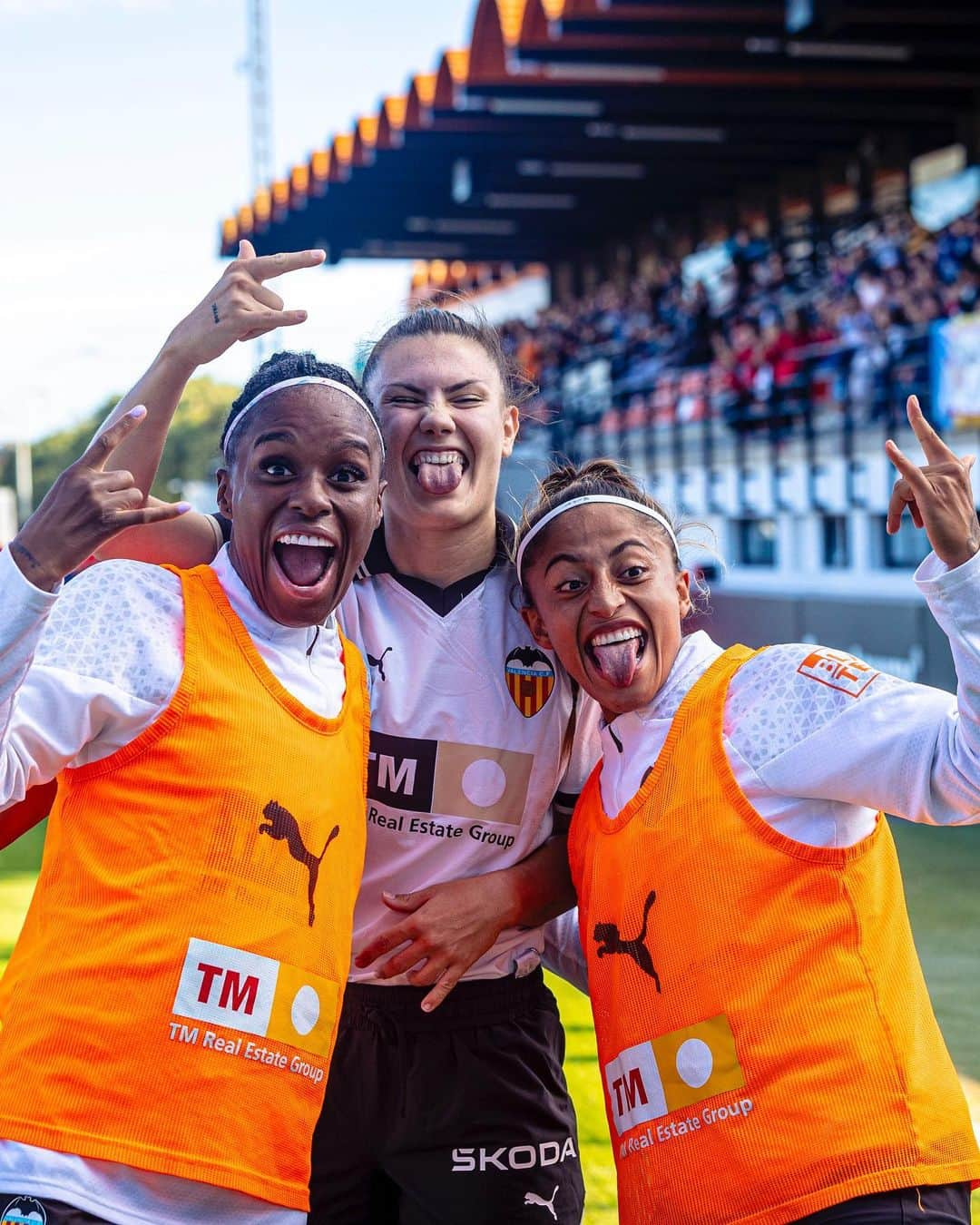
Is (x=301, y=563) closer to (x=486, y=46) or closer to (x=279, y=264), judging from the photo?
(x=279, y=264)

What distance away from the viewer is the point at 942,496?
212 centimetres

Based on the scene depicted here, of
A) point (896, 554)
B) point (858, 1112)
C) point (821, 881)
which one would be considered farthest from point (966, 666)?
point (896, 554)

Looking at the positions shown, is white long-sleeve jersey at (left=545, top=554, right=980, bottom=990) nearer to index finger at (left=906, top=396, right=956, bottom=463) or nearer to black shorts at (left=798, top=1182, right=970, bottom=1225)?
index finger at (left=906, top=396, right=956, bottom=463)

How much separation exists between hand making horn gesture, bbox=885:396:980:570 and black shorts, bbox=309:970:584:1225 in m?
1.24

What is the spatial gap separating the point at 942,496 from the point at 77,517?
123 cm

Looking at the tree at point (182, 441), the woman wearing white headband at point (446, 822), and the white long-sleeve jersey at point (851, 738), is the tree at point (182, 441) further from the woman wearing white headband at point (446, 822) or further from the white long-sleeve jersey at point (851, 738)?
the white long-sleeve jersey at point (851, 738)

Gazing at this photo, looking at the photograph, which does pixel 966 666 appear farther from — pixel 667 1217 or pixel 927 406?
pixel 927 406

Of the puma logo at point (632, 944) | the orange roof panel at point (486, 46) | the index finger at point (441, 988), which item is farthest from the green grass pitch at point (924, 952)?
the orange roof panel at point (486, 46)

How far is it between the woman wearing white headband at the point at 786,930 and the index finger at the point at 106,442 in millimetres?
875

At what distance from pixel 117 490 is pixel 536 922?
3.92ft

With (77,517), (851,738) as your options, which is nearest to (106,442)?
(77,517)

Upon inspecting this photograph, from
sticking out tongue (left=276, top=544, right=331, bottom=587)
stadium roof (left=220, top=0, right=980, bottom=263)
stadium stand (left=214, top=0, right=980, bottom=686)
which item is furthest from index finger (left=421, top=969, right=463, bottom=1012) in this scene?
stadium roof (left=220, top=0, right=980, bottom=263)

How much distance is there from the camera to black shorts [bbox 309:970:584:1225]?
262 centimetres

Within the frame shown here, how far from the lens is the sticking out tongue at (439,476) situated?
2746 mm
